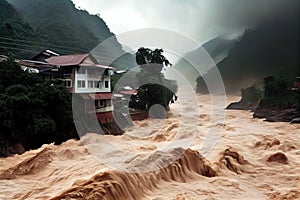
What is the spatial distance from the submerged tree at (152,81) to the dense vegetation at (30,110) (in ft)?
25.9

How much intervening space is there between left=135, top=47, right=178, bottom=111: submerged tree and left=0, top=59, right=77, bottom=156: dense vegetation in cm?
788

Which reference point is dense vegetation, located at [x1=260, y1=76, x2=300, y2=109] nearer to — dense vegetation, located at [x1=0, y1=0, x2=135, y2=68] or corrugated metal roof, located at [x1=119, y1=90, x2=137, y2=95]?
corrugated metal roof, located at [x1=119, y1=90, x2=137, y2=95]

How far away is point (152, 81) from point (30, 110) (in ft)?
32.9

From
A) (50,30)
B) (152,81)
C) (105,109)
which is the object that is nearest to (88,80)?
(105,109)

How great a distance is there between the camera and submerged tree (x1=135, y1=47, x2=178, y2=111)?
20500 millimetres

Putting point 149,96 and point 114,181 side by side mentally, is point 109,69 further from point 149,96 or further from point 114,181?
point 114,181

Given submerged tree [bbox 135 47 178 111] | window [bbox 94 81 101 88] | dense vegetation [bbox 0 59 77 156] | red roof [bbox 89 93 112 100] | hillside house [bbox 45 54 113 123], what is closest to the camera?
dense vegetation [bbox 0 59 77 156]

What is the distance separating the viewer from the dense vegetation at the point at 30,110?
448 inches

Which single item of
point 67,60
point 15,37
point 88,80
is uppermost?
point 15,37

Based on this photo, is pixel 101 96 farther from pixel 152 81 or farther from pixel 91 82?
pixel 152 81

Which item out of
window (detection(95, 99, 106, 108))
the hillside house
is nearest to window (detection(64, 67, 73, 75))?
the hillside house

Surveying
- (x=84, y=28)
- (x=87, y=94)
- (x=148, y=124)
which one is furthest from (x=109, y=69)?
(x=84, y=28)

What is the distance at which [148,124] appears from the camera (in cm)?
1788

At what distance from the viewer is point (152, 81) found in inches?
816
